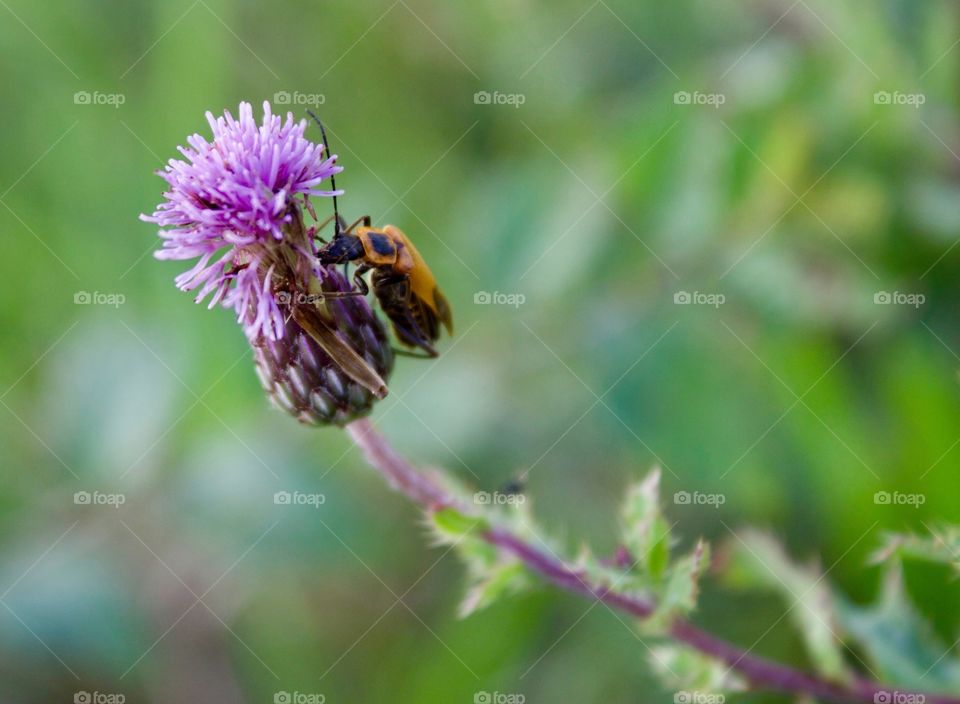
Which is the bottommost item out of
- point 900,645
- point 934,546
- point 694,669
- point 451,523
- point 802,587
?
point 900,645

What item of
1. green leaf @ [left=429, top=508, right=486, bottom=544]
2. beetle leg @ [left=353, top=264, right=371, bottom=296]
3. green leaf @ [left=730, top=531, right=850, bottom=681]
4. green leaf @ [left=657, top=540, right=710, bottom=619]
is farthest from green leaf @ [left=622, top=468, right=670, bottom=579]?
beetle leg @ [left=353, top=264, right=371, bottom=296]

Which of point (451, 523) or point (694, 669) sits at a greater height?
point (451, 523)

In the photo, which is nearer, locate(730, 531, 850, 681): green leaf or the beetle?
the beetle

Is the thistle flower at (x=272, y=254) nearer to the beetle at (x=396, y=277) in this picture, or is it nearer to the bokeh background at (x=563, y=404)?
the beetle at (x=396, y=277)

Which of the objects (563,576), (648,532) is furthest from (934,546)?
(563,576)

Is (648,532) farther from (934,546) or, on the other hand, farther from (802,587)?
(802,587)

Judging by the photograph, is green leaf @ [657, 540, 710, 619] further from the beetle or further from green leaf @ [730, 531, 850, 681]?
the beetle
